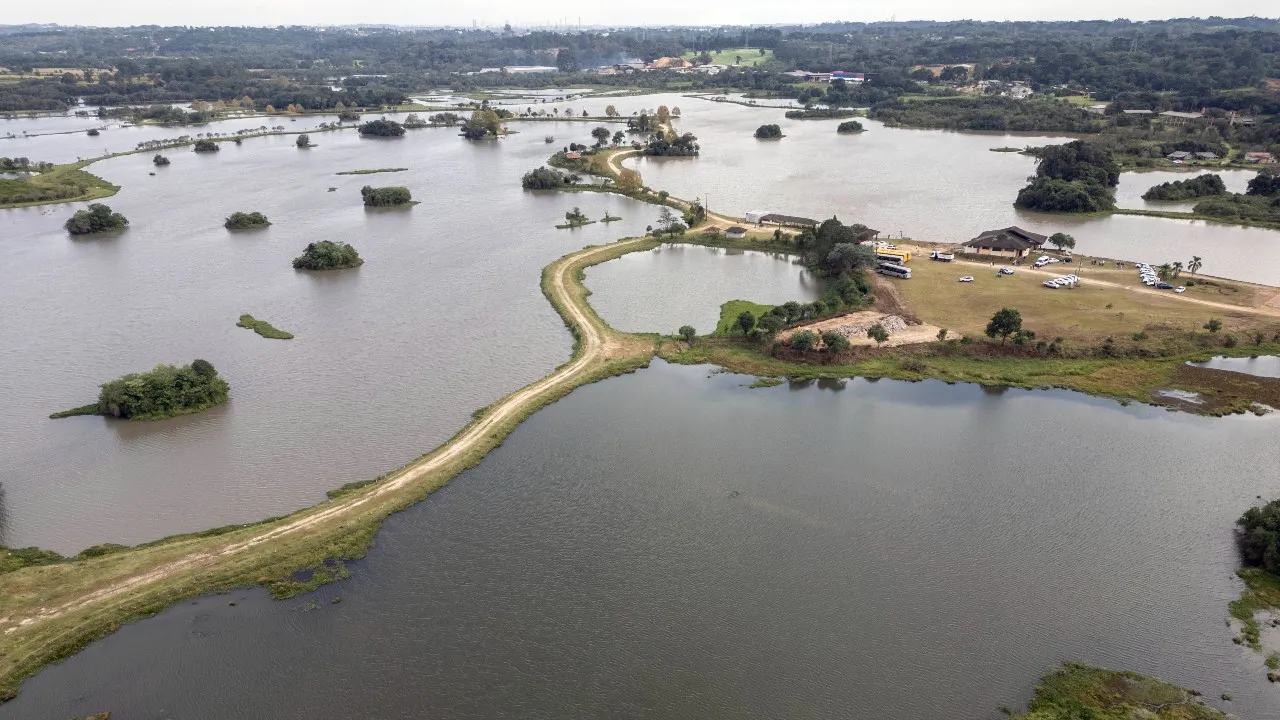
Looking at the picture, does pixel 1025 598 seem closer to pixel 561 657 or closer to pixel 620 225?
pixel 561 657

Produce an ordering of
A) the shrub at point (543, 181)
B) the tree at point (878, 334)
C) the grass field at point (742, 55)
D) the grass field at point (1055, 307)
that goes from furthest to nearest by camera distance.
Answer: the grass field at point (742, 55) → the shrub at point (543, 181) → the grass field at point (1055, 307) → the tree at point (878, 334)

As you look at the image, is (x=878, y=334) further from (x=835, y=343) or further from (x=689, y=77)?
(x=689, y=77)

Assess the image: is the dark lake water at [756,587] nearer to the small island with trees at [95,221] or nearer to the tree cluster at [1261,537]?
the tree cluster at [1261,537]

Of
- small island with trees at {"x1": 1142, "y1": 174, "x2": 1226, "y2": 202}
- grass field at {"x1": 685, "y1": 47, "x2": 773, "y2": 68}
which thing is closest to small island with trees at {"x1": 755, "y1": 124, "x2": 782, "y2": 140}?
small island with trees at {"x1": 1142, "y1": 174, "x2": 1226, "y2": 202}

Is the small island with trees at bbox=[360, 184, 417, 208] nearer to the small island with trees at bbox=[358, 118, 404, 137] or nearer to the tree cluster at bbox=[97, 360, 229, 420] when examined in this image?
the tree cluster at bbox=[97, 360, 229, 420]

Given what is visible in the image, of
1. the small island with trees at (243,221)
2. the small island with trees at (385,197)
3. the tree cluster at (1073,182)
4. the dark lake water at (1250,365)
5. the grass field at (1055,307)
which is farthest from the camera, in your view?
the small island with trees at (385,197)

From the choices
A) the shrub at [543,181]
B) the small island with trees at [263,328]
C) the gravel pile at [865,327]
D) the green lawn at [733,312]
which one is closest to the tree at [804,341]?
the gravel pile at [865,327]

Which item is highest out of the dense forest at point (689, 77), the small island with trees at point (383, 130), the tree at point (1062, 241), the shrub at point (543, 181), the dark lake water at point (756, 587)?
the dense forest at point (689, 77)

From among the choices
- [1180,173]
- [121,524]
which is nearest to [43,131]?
[121,524]
